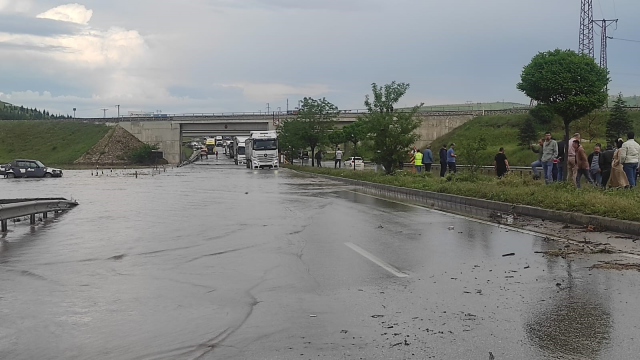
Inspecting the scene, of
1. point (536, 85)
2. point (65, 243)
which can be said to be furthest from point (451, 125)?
point (65, 243)

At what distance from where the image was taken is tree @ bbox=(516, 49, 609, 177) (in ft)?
105

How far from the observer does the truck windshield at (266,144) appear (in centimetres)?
6212

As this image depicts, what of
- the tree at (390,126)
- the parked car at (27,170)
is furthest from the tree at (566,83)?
the parked car at (27,170)

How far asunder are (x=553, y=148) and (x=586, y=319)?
635 inches

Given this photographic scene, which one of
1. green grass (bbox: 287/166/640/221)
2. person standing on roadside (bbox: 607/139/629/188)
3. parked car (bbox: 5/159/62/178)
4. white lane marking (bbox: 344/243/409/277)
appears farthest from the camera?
parked car (bbox: 5/159/62/178)

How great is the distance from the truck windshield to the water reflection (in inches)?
2163

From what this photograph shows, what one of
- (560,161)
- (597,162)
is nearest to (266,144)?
(560,161)

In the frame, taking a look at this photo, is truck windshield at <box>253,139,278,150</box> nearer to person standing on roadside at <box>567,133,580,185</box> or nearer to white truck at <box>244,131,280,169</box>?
white truck at <box>244,131,280,169</box>

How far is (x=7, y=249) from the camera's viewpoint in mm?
11781

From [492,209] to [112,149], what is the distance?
81858 millimetres

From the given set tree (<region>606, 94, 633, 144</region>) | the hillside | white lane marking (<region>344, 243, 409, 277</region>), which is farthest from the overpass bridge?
white lane marking (<region>344, 243, 409, 277</region>)

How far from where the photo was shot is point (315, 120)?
2275 inches

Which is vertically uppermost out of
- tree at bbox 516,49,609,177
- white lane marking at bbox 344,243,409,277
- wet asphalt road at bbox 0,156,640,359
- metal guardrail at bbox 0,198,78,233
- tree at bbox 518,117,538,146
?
tree at bbox 516,49,609,177

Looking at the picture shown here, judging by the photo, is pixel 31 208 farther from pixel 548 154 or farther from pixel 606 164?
pixel 606 164
